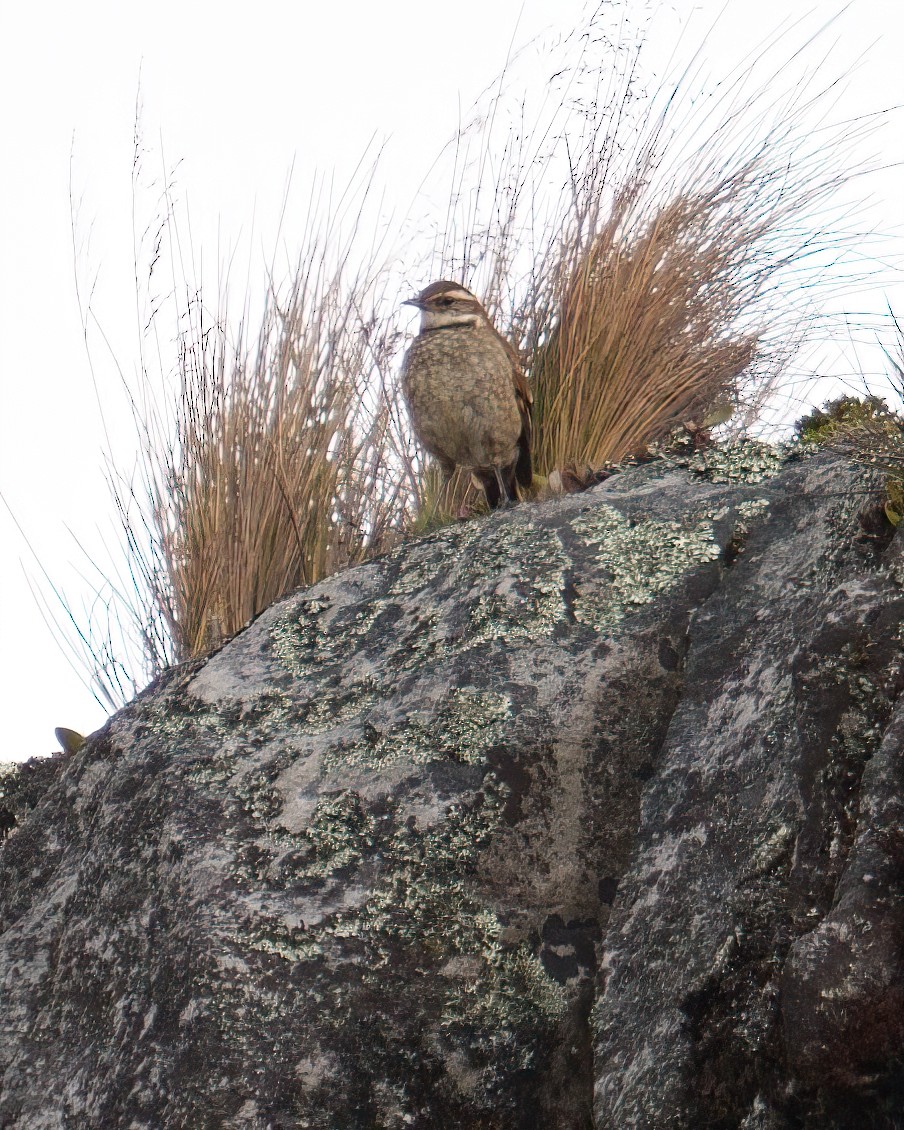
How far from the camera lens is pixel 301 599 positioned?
10.7ft

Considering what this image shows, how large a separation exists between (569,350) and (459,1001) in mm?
2831

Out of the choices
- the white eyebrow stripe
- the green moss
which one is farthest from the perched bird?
the green moss

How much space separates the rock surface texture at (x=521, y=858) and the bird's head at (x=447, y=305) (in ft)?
5.68

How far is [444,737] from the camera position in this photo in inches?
104

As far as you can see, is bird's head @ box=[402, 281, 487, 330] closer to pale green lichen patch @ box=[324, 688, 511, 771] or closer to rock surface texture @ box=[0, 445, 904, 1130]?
rock surface texture @ box=[0, 445, 904, 1130]

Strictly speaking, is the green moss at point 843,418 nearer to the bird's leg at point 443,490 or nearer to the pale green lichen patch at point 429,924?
the pale green lichen patch at point 429,924

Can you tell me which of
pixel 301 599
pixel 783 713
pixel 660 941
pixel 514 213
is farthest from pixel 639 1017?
pixel 514 213

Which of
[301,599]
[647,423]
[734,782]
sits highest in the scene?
[647,423]

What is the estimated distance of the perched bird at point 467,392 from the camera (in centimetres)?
446

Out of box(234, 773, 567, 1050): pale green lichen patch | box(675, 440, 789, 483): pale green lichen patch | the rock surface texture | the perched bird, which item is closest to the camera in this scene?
the rock surface texture

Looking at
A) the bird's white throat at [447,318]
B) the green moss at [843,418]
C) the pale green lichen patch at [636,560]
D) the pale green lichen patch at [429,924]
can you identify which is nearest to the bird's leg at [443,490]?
the bird's white throat at [447,318]

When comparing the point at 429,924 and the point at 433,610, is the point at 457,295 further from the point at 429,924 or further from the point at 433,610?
the point at 429,924

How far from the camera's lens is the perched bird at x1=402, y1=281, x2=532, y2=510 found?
446 centimetres

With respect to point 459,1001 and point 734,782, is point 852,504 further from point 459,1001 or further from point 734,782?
A: point 459,1001
